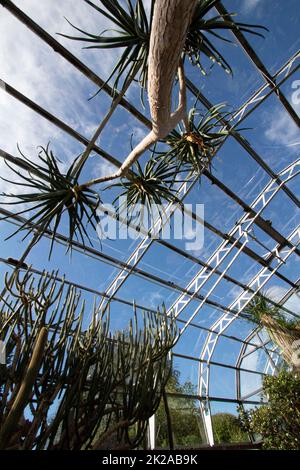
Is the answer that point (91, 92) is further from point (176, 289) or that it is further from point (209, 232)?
point (176, 289)

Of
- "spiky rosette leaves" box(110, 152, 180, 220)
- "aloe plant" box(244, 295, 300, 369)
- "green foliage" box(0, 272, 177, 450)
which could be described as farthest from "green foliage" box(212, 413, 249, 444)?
"green foliage" box(0, 272, 177, 450)

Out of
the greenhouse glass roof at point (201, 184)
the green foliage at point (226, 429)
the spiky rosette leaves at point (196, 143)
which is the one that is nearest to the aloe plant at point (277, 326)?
the greenhouse glass roof at point (201, 184)

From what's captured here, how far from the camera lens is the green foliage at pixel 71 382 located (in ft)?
4.67

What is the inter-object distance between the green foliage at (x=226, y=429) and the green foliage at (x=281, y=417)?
117 inches

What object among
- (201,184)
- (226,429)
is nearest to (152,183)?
(201,184)

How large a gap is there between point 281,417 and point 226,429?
372cm

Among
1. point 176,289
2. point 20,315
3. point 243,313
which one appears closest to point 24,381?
point 20,315

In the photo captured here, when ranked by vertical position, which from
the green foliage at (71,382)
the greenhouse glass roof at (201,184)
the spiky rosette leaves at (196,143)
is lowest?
the green foliage at (71,382)

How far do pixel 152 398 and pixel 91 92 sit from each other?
4.28 m

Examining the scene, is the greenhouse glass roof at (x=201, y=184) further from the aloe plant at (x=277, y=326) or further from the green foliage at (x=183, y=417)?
the aloe plant at (x=277, y=326)

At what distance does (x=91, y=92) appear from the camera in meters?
4.84

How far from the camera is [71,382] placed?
155 cm

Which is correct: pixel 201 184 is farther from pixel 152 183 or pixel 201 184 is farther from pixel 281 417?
pixel 281 417

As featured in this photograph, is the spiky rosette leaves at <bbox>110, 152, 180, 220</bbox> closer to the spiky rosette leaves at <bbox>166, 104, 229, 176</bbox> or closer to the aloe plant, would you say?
the spiky rosette leaves at <bbox>166, 104, 229, 176</bbox>
